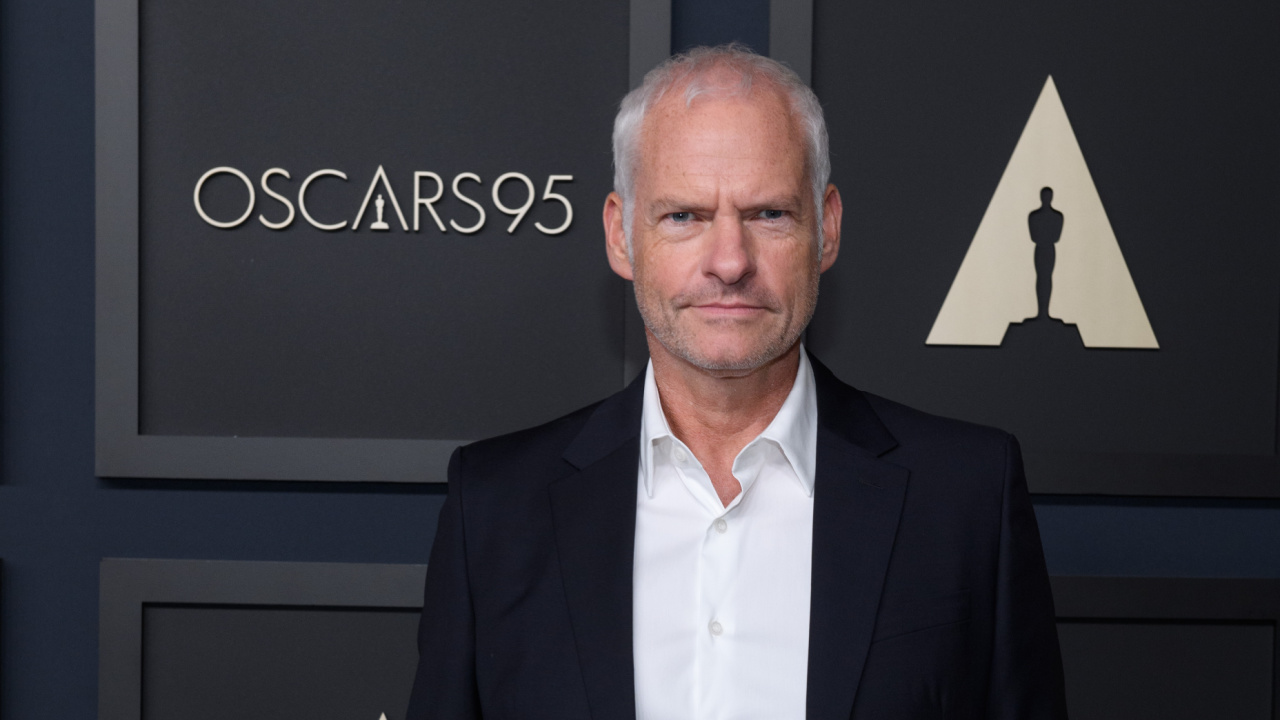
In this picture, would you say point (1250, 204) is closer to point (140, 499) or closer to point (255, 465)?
point (255, 465)

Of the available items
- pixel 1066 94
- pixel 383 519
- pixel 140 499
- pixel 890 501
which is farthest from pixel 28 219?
pixel 1066 94

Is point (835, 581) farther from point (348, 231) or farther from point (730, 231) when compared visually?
point (348, 231)

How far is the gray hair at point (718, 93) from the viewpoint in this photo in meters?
1.22

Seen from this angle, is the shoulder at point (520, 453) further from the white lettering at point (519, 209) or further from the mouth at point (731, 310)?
the white lettering at point (519, 209)

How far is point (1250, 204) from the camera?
5.87ft

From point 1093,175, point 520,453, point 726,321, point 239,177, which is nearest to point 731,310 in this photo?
point 726,321

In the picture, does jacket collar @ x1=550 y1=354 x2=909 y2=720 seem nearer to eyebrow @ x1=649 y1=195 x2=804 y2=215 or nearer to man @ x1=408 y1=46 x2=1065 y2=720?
man @ x1=408 y1=46 x2=1065 y2=720

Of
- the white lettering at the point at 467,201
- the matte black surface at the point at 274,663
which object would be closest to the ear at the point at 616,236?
the white lettering at the point at 467,201

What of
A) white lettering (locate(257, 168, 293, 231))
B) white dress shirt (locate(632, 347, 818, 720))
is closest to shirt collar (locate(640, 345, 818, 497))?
white dress shirt (locate(632, 347, 818, 720))

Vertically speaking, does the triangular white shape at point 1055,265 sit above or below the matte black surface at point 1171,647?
above

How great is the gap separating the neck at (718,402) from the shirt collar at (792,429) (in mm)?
18

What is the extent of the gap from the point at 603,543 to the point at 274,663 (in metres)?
0.92

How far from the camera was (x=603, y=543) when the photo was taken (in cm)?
122

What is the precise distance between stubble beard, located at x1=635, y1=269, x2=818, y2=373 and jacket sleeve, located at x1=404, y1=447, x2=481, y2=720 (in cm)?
35
